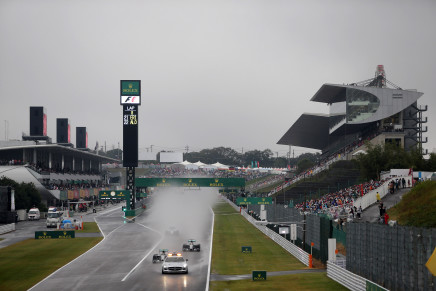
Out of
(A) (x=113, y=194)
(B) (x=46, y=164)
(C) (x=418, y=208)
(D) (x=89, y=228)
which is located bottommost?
(D) (x=89, y=228)

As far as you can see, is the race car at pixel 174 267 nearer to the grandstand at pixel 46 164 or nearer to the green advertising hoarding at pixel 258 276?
the green advertising hoarding at pixel 258 276

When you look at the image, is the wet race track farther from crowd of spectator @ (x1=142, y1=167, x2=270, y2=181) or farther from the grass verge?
crowd of spectator @ (x1=142, y1=167, x2=270, y2=181)

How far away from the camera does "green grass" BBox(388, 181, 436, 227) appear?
38.3 m

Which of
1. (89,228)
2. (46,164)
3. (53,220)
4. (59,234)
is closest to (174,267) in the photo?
(59,234)

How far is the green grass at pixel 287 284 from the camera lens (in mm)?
28761

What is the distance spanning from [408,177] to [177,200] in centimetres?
6969

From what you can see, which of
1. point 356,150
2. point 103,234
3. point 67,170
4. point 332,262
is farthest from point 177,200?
point 332,262

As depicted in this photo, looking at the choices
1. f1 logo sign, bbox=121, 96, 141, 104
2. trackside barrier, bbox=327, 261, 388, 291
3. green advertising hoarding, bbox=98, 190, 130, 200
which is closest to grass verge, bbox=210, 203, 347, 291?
trackside barrier, bbox=327, 261, 388, 291

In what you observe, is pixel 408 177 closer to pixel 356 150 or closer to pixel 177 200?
pixel 356 150

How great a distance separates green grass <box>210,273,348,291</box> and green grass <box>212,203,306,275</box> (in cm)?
360

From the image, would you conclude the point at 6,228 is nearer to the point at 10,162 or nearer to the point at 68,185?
the point at 10,162

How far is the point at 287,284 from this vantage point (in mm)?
29922

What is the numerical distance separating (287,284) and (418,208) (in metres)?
15.9

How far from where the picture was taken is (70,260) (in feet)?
138
